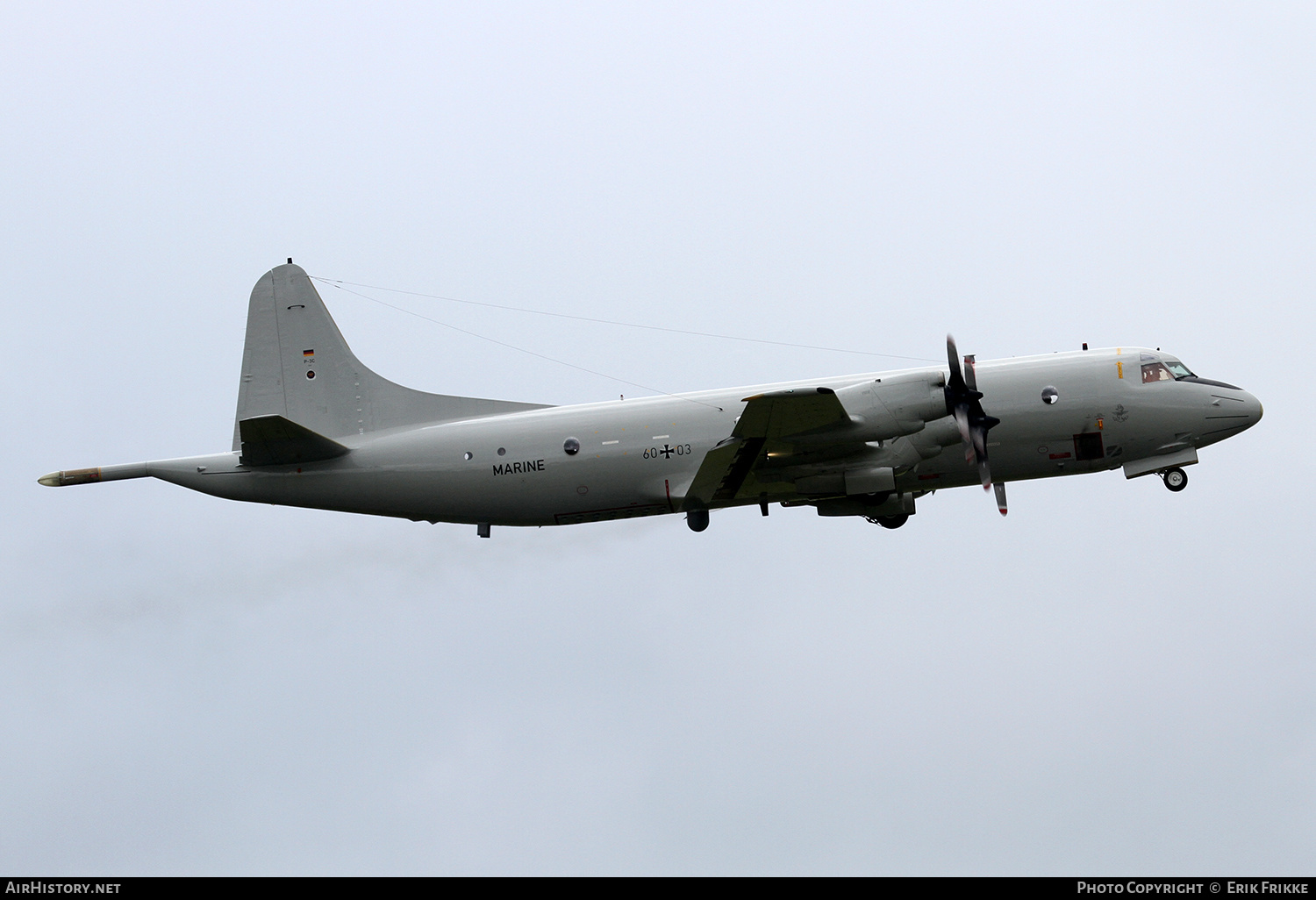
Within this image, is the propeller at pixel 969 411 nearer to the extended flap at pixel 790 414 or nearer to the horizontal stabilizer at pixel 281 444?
the extended flap at pixel 790 414

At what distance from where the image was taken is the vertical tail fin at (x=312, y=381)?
2873cm

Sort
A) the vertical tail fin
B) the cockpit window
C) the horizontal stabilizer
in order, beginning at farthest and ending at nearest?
the vertical tail fin → the cockpit window → the horizontal stabilizer

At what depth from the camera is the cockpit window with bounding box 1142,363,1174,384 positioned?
90.8 ft

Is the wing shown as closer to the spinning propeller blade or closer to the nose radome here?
the spinning propeller blade

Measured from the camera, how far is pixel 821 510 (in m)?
28.8

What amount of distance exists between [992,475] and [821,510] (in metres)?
3.20

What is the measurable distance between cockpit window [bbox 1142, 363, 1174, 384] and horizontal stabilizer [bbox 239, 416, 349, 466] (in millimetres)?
14308

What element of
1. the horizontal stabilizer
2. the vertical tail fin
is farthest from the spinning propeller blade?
the horizontal stabilizer

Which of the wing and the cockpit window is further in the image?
the cockpit window

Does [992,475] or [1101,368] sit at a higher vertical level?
[1101,368]
